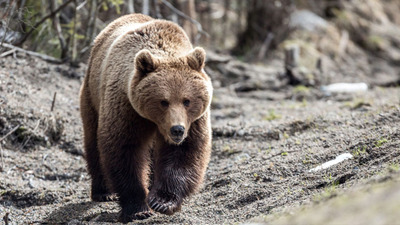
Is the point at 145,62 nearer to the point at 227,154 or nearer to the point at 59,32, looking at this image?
the point at 227,154

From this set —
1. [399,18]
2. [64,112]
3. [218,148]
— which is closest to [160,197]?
[218,148]

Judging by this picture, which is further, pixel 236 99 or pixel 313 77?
pixel 313 77

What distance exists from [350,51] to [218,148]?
1022 cm

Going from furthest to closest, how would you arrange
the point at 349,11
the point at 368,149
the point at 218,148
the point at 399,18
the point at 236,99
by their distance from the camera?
1. the point at 399,18
2. the point at 349,11
3. the point at 236,99
4. the point at 218,148
5. the point at 368,149

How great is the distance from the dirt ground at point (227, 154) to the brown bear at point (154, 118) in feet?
1.07

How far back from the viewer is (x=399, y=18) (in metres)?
20.2

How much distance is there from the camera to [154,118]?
5.11 m

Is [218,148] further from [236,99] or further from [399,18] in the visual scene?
[399,18]

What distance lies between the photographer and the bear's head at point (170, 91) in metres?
4.95

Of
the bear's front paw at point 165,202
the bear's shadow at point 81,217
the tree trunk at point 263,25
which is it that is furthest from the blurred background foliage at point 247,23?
the bear's front paw at point 165,202

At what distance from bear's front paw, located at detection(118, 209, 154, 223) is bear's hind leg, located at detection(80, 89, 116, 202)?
38.9 inches

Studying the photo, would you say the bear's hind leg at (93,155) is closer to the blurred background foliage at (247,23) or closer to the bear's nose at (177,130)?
the bear's nose at (177,130)

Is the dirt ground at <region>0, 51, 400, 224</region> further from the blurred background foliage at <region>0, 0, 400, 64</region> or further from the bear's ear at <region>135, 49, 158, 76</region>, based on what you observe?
the bear's ear at <region>135, 49, 158, 76</region>

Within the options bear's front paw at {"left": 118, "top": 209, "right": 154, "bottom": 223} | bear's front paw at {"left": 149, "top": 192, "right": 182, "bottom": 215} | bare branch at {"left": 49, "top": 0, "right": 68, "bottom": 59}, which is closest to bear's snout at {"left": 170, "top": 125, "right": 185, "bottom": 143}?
bear's front paw at {"left": 149, "top": 192, "right": 182, "bottom": 215}
